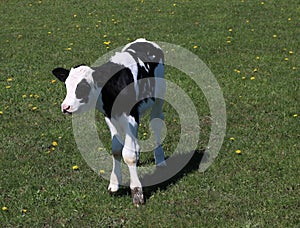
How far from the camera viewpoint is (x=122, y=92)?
601cm

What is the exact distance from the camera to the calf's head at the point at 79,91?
5.54 m

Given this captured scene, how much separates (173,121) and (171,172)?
5.77ft

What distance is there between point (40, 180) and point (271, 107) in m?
4.19

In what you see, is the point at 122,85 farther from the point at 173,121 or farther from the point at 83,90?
the point at 173,121

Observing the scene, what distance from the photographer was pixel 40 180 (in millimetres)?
7035

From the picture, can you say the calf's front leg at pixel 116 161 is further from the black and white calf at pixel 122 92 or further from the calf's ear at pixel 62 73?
the calf's ear at pixel 62 73

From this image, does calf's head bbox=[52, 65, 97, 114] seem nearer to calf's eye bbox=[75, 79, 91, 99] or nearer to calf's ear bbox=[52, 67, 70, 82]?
calf's eye bbox=[75, 79, 91, 99]

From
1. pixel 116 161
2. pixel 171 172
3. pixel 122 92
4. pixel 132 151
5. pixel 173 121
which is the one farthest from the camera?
pixel 173 121

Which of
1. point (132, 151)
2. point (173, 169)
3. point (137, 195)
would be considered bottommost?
point (173, 169)

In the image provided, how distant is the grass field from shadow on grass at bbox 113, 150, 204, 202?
0.15ft

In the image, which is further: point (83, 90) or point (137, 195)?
point (137, 195)

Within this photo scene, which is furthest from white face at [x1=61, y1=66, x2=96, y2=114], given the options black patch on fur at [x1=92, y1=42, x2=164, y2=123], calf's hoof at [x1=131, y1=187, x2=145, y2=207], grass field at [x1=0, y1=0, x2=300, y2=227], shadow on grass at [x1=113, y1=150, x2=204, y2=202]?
shadow on grass at [x1=113, y1=150, x2=204, y2=202]

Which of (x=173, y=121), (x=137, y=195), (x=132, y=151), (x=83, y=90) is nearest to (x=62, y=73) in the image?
(x=83, y=90)

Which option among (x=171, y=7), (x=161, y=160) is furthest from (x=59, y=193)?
(x=171, y=7)
